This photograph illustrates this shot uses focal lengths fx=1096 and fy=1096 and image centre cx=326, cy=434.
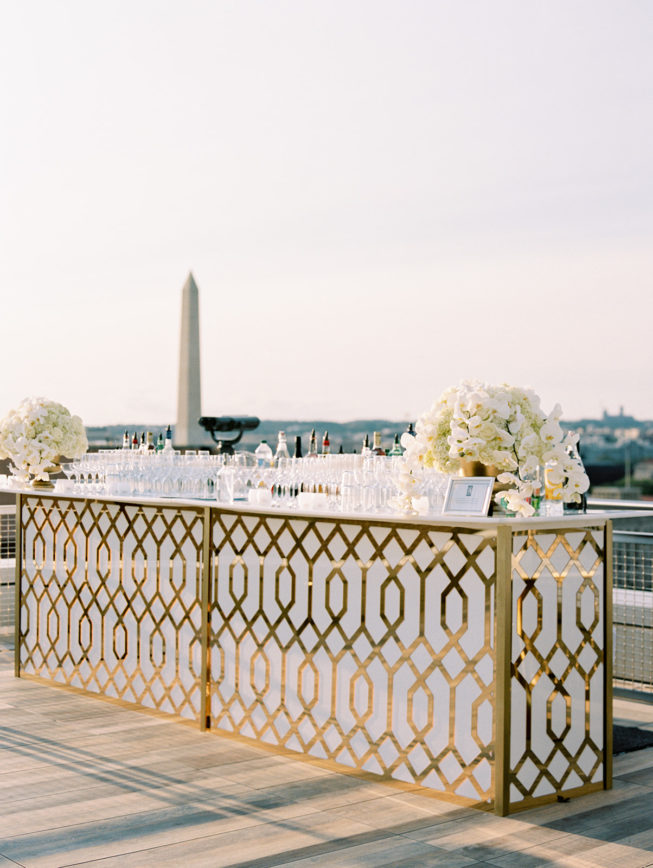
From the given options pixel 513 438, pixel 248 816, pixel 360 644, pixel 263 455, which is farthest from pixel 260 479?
pixel 248 816

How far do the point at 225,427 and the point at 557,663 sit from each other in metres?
3.61

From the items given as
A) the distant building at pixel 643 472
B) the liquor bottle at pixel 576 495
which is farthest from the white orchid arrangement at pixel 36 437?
the distant building at pixel 643 472

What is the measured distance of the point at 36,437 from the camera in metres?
6.73

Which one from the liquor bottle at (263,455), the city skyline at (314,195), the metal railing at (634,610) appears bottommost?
the metal railing at (634,610)

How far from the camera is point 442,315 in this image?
18.6 meters

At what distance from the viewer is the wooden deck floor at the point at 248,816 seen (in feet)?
12.1

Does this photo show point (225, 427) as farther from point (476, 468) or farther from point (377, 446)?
point (476, 468)

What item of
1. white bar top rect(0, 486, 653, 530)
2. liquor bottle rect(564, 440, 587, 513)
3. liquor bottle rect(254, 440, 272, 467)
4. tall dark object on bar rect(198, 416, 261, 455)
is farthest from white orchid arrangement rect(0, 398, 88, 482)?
liquor bottle rect(564, 440, 587, 513)

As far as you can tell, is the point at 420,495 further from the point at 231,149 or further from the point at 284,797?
the point at 231,149

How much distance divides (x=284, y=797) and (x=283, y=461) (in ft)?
5.42

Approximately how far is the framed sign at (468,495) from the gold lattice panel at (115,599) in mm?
1558

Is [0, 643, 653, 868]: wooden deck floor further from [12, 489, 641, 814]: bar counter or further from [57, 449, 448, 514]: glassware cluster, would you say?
[57, 449, 448, 514]: glassware cluster

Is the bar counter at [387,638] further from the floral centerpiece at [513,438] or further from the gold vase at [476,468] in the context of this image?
the gold vase at [476,468]

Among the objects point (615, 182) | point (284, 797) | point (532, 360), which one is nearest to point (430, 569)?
point (284, 797)
